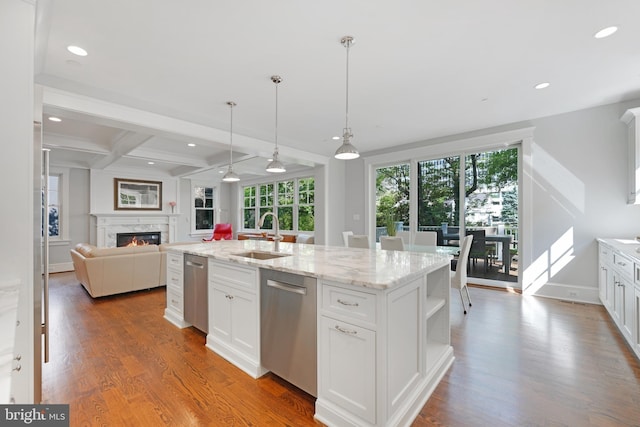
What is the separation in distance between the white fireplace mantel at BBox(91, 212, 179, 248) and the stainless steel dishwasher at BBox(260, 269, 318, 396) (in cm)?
704

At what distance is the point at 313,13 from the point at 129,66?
6.10 feet

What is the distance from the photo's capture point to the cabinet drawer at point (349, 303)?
145 cm

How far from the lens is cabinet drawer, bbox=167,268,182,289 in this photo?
124 inches

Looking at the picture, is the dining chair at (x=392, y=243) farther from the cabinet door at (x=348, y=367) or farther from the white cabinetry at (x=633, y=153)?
the white cabinetry at (x=633, y=153)

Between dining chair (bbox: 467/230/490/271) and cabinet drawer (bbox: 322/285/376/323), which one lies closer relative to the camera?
cabinet drawer (bbox: 322/285/376/323)

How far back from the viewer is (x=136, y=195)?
7777 mm

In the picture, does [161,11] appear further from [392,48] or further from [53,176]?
[53,176]

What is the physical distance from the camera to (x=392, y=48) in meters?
2.36

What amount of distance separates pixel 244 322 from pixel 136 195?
288 inches

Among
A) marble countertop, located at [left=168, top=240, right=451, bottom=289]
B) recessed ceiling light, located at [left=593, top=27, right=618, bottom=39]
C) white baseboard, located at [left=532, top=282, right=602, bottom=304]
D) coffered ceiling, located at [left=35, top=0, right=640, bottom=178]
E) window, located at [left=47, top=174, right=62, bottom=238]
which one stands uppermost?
recessed ceiling light, located at [left=593, top=27, right=618, bottom=39]

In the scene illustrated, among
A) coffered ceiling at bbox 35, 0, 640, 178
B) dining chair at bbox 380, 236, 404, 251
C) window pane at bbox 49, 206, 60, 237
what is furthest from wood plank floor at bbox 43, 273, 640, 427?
window pane at bbox 49, 206, 60, 237

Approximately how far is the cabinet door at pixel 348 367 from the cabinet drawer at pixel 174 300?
2158mm

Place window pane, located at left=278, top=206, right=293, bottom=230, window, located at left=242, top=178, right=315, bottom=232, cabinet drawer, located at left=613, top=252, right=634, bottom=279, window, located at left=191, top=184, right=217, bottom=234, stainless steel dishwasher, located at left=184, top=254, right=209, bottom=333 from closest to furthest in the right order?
1. cabinet drawer, located at left=613, top=252, right=634, bottom=279
2. stainless steel dishwasher, located at left=184, top=254, right=209, bottom=333
3. window, located at left=242, top=178, right=315, bottom=232
4. window pane, located at left=278, top=206, right=293, bottom=230
5. window, located at left=191, top=184, right=217, bottom=234

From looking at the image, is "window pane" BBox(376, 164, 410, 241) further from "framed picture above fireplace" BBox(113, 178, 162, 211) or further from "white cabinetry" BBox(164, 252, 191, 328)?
"framed picture above fireplace" BBox(113, 178, 162, 211)
